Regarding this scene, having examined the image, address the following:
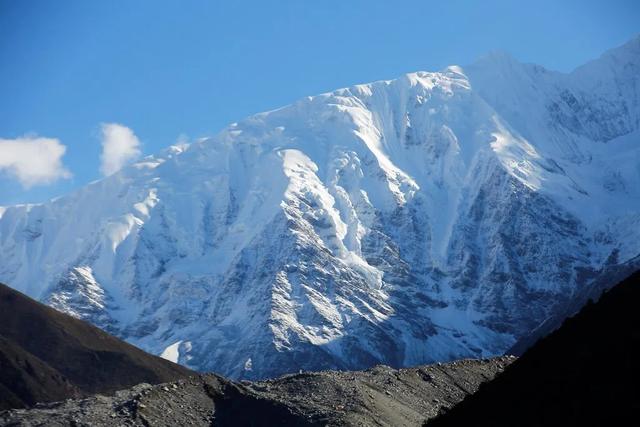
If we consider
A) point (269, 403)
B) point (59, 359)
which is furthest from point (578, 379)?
point (59, 359)

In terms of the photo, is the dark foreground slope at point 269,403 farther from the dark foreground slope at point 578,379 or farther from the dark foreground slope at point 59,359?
the dark foreground slope at point 59,359

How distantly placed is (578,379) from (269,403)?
105ft

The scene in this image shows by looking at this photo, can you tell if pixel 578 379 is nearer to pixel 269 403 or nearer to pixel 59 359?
pixel 269 403

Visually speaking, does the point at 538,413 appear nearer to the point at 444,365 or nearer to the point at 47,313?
the point at 444,365

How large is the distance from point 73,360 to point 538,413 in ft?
423

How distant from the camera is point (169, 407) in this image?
75188 millimetres

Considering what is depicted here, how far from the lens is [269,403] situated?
3081 inches

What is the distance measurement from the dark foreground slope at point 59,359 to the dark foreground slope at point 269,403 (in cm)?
6546

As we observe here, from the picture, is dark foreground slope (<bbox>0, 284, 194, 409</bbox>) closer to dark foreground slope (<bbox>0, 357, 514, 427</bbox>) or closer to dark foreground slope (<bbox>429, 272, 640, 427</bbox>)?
dark foreground slope (<bbox>0, 357, 514, 427</bbox>)

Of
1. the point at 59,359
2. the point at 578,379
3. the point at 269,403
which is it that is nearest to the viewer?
the point at 578,379

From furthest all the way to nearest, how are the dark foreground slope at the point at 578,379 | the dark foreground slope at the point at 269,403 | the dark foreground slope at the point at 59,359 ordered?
the dark foreground slope at the point at 59,359 < the dark foreground slope at the point at 269,403 < the dark foreground slope at the point at 578,379

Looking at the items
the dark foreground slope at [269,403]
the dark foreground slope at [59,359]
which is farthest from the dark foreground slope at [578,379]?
the dark foreground slope at [59,359]

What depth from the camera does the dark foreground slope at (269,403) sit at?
238ft

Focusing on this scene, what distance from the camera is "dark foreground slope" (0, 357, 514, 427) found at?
7244cm
